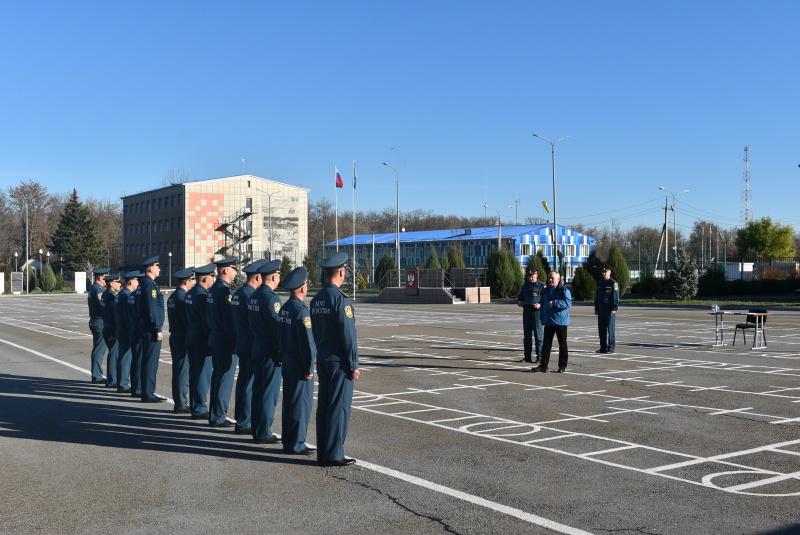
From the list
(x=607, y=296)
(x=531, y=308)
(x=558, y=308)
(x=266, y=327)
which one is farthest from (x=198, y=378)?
(x=607, y=296)

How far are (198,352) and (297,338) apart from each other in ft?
9.71

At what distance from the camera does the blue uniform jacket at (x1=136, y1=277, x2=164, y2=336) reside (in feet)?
39.6

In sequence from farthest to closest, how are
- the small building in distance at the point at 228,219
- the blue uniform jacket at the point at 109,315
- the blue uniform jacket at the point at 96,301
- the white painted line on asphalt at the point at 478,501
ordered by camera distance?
the small building in distance at the point at 228,219 < the blue uniform jacket at the point at 96,301 < the blue uniform jacket at the point at 109,315 < the white painted line on asphalt at the point at 478,501

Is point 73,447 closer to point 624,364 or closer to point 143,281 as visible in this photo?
point 143,281

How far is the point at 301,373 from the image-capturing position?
8352mm

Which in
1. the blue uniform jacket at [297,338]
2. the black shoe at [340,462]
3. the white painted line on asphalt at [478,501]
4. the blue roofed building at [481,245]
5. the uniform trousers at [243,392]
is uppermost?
the blue roofed building at [481,245]

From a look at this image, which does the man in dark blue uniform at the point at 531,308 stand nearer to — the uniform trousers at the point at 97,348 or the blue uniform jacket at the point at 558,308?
the blue uniform jacket at the point at 558,308

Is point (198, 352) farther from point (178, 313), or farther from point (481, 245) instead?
point (481, 245)

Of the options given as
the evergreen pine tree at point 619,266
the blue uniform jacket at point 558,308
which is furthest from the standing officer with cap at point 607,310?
the evergreen pine tree at point 619,266

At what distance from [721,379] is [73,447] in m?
10.3

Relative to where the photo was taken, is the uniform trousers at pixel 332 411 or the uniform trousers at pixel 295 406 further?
the uniform trousers at pixel 295 406

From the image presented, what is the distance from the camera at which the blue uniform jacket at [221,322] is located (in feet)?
33.4

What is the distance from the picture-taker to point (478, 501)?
6691 mm

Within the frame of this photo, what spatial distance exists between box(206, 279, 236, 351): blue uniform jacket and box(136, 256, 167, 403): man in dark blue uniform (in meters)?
2.10
